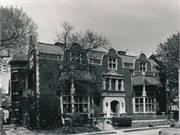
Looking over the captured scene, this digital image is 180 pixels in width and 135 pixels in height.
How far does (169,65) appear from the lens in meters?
36.4

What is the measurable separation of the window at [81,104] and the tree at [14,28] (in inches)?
370

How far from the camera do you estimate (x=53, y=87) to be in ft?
81.7

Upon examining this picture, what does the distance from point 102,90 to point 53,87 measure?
9.70 metres

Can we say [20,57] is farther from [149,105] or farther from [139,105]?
[149,105]

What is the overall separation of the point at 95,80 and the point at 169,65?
13702 mm

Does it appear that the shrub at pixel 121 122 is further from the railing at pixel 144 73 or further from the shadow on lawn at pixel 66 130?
the railing at pixel 144 73

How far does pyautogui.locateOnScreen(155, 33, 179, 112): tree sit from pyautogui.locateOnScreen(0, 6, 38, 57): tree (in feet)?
66.8

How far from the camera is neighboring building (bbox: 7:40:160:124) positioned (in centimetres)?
2719

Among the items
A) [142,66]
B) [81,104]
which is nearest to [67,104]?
[81,104]

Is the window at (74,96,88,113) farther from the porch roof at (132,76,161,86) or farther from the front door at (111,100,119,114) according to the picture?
the porch roof at (132,76,161,86)

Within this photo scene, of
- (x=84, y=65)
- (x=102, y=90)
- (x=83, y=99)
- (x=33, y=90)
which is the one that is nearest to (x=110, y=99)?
(x=102, y=90)

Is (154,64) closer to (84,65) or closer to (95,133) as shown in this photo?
(84,65)

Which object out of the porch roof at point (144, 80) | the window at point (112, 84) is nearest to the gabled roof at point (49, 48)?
the window at point (112, 84)

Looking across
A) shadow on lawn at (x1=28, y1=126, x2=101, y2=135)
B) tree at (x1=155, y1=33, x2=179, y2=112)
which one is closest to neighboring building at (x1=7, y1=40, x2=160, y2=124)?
tree at (x1=155, y1=33, x2=179, y2=112)
